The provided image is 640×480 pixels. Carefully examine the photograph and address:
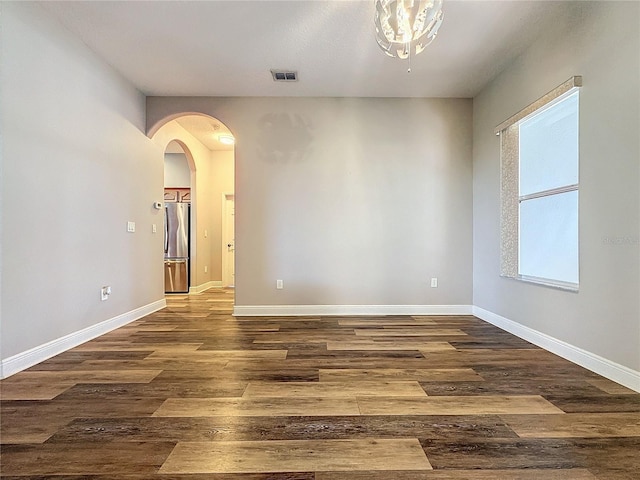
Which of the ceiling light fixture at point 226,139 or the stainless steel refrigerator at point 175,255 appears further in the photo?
the stainless steel refrigerator at point 175,255

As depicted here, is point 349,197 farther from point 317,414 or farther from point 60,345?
point 60,345

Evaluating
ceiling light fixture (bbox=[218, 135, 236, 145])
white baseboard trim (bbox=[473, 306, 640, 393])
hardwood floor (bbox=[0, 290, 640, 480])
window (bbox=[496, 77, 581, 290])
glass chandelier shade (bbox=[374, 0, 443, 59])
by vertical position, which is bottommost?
hardwood floor (bbox=[0, 290, 640, 480])

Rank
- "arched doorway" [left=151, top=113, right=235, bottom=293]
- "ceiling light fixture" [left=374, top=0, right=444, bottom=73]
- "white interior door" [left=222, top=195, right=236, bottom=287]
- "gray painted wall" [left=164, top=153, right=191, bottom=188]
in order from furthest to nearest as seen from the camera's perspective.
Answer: "white interior door" [left=222, top=195, right=236, bottom=287]
"gray painted wall" [left=164, top=153, right=191, bottom=188]
"arched doorway" [left=151, top=113, right=235, bottom=293]
"ceiling light fixture" [left=374, top=0, right=444, bottom=73]

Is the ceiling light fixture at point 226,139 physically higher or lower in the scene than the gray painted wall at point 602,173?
higher

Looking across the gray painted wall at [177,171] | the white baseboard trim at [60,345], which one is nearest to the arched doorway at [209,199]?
the gray painted wall at [177,171]

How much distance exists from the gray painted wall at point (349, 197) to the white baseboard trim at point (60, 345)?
1.30 m

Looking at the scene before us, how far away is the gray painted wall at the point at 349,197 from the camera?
4375 mm

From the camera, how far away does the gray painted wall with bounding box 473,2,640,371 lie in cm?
214

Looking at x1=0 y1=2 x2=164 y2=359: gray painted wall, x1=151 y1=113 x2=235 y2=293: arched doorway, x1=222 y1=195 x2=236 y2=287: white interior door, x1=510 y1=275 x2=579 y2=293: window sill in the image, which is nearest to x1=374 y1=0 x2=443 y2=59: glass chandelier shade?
x1=510 y1=275 x2=579 y2=293: window sill

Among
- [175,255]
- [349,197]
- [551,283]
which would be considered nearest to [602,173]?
[551,283]

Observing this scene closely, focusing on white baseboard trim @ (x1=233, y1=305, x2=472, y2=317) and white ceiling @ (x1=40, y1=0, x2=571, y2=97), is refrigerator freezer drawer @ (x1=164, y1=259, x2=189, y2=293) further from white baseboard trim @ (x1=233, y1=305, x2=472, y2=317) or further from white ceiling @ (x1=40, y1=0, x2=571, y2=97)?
white ceiling @ (x1=40, y1=0, x2=571, y2=97)

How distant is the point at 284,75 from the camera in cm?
376

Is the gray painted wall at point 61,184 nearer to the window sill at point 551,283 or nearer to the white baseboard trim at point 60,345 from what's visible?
the white baseboard trim at point 60,345

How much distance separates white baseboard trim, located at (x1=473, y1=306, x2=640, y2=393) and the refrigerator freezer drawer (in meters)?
5.33
